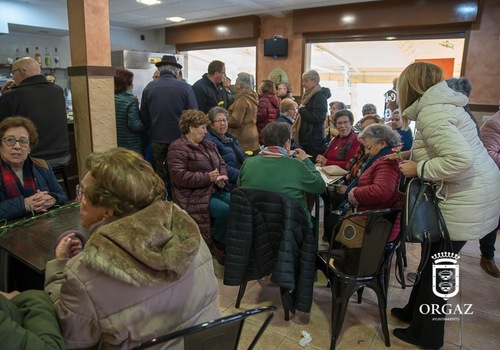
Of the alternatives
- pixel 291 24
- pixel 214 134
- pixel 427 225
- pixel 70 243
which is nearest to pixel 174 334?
pixel 70 243

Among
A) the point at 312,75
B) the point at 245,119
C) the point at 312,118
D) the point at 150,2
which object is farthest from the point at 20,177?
the point at 150,2

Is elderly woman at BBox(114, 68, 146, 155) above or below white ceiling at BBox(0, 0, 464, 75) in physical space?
below

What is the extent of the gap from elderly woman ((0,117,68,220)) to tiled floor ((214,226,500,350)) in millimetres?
1229

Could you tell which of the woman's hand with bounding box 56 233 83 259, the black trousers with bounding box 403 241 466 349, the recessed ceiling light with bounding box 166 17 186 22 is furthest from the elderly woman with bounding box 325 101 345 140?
the recessed ceiling light with bounding box 166 17 186 22

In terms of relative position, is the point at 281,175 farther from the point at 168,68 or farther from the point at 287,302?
the point at 168,68

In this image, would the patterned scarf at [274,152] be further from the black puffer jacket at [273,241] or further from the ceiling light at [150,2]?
the ceiling light at [150,2]

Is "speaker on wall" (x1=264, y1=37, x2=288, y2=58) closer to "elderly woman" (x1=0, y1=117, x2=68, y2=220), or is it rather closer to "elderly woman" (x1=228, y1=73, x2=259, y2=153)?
"elderly woman" (x1=228, y1=73, x2=259, y2=153)

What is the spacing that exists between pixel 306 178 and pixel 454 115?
32.0 inches

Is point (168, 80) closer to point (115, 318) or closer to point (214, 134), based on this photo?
point (214, 134)

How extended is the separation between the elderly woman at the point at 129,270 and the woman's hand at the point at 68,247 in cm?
15

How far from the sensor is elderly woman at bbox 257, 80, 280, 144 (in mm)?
4094

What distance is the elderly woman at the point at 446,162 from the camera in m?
1.59

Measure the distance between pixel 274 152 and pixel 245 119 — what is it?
1.66m

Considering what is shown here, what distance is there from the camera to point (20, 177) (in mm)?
1971
